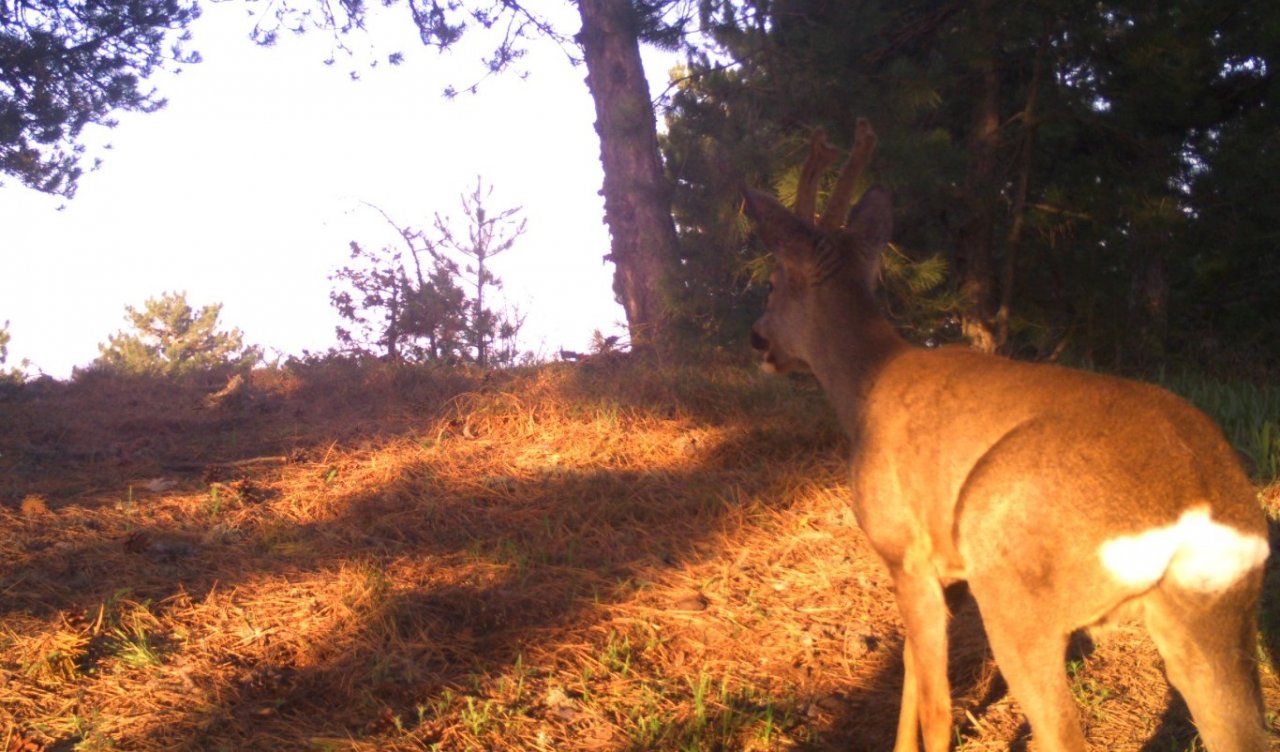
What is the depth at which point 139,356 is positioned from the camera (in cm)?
2969

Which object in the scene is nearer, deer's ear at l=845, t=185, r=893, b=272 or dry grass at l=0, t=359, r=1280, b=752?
dry grass at l=0, t=359, r=1280, b=752

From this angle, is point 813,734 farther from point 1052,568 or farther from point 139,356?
point 139,356

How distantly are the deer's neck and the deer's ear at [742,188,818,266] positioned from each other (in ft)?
1.05

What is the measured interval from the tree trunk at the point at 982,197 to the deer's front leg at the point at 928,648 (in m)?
5.77

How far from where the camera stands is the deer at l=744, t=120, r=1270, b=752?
307cm

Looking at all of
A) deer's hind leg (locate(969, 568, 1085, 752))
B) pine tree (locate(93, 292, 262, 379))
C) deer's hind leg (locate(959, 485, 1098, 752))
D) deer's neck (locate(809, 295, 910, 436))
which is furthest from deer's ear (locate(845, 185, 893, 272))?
A: pine tree (locate(93, 292, 262, 379))

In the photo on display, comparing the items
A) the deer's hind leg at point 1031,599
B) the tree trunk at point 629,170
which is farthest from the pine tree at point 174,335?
the deer's hind leg at point 1031,599

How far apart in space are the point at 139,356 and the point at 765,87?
25.1 meters

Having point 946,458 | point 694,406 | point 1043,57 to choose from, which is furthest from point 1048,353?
point 946,458

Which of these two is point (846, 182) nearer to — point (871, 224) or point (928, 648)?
point (871, 224)

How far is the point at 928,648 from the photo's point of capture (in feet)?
12.5

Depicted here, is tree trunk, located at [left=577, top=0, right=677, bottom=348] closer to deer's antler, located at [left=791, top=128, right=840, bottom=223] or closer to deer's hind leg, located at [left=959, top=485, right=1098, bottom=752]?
deer's antler, located at [left=791, top=128, right=840, bottom=223]

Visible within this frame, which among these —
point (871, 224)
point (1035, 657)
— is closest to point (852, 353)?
point (871, 224)

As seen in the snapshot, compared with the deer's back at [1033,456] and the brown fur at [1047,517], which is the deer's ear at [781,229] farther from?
the brown fur at [1047,517]
